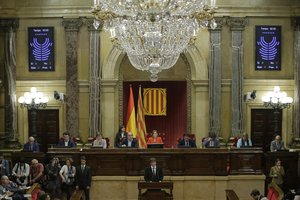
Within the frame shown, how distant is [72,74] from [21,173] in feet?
17.4

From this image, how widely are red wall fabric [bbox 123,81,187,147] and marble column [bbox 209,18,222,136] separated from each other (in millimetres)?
1193

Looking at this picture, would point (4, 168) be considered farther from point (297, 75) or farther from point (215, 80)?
point (297, 75)

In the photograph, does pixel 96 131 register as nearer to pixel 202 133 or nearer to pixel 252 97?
pixel 202 133

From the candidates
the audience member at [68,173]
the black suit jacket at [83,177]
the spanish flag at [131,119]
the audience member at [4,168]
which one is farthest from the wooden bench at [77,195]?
the spanish flag at [131,119]

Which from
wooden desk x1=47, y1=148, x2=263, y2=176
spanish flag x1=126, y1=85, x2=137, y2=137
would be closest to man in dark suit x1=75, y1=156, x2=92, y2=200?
wooden desk x1=47, y1=148, x2=263, y2=176

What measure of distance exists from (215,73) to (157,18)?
9.20m

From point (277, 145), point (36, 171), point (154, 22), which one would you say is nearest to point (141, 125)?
point (277, 145)

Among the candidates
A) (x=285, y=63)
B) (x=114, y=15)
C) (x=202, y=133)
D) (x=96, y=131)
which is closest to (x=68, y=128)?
(x=96, y=131)

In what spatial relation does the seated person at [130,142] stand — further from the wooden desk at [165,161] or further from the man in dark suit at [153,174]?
the man in dark suit at [153,174]

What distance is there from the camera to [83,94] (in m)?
21.2

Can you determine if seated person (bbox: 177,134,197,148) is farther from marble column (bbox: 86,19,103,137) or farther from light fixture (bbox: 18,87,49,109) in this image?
light fixture (bbox: 18,87,49,109)

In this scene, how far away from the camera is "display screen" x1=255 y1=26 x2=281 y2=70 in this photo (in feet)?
69.5

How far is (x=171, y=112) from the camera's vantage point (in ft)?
72.9

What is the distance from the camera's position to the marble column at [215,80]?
21078mm
